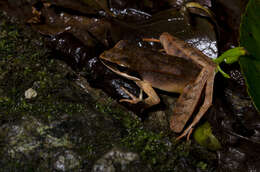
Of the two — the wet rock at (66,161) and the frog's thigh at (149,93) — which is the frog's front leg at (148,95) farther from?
the wet rock at (66,161)

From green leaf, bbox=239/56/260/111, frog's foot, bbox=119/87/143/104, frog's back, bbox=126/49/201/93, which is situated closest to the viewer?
green leaf, bbox=239/56/260/111

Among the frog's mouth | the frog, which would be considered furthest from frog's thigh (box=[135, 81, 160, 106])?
the frog's mouth

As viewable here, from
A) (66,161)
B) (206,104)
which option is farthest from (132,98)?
(66,161)

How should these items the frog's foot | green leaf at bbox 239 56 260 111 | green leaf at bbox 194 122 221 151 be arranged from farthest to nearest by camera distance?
1. the frog's foot
2. green leaf at bbox 194 122 221 151
3. green leaf at bbox 239 56 260 111

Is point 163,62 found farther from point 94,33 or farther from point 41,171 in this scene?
point 41,171

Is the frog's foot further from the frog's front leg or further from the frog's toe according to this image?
the frog's toe

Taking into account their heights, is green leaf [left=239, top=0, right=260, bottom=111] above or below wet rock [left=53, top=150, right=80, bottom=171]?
above

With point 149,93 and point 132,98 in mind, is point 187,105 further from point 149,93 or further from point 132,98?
point 132,98

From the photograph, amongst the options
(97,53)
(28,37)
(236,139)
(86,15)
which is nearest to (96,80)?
(97,53)
